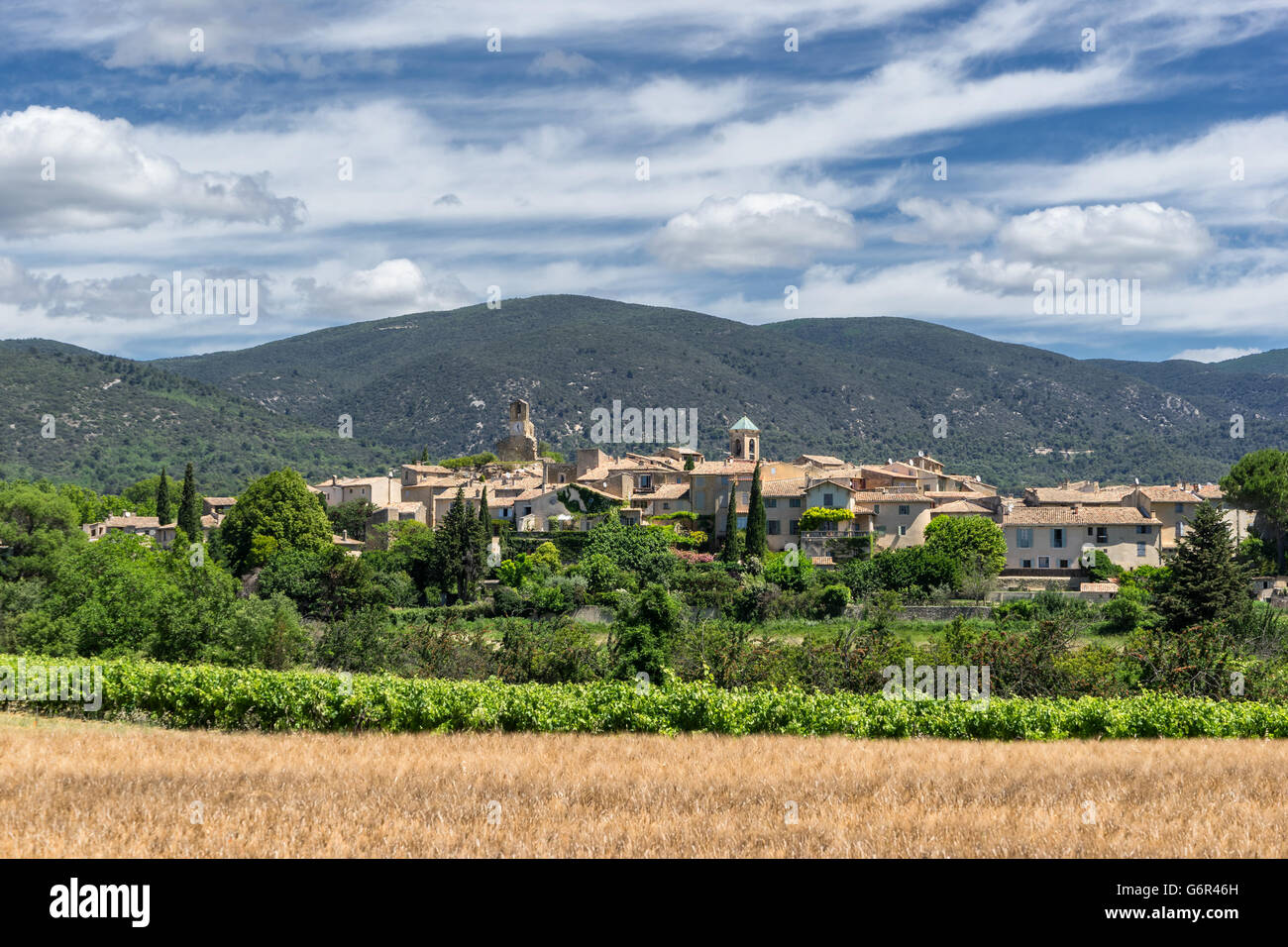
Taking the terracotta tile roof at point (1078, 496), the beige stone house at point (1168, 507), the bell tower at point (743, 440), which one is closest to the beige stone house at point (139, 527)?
the bell tower at point (743, 440)

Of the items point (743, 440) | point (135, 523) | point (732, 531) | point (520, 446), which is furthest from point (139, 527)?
point (732, 531)

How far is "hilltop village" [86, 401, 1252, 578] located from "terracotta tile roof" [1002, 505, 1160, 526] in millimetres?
62

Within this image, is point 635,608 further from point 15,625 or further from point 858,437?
point 858,437

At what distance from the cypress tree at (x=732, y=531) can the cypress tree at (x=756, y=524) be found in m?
0.75

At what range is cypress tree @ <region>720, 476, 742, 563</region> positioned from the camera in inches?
2424

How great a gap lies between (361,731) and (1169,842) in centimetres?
1531

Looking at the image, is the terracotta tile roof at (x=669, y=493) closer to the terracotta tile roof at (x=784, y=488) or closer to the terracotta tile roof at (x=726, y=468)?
the terracotta tile roof at (x=726, y=468)

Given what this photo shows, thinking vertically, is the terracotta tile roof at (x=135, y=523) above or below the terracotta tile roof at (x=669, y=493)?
below

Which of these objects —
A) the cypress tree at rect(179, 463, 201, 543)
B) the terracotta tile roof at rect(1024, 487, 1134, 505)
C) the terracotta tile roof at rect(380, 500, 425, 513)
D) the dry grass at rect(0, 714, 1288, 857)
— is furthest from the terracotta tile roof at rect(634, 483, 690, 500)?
the dry grass at rect(0, 714, 1288, 857)

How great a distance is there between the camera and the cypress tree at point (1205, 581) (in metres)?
43.3

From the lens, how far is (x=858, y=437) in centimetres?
19838

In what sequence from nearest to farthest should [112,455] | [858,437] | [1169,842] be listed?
[1169,842] < [112,455] < [858,437]

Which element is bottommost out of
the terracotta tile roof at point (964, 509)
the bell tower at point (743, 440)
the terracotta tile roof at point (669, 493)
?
the terracotta tile roof at point (964, 509)

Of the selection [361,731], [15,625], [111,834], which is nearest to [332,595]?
[15,625]
